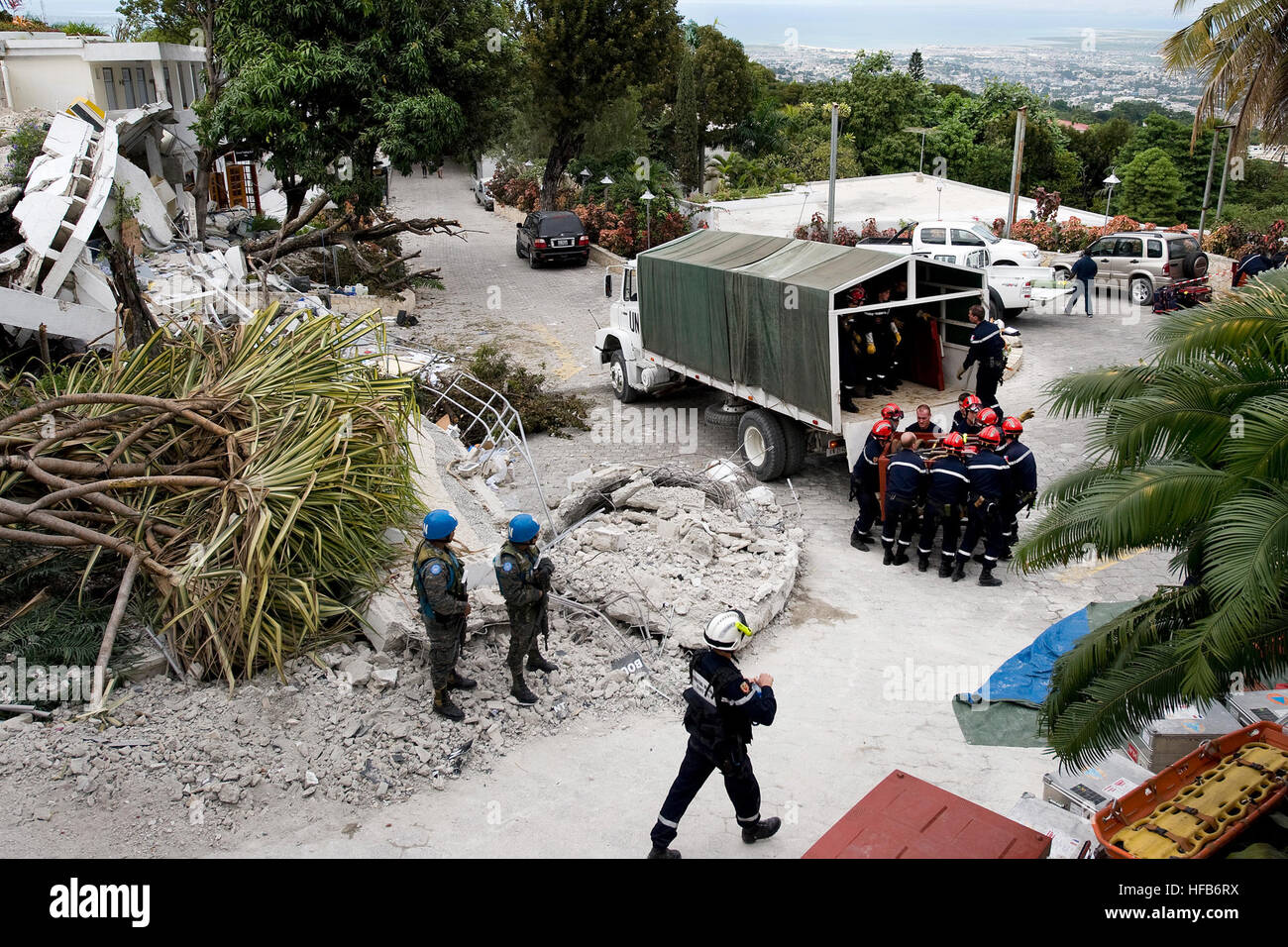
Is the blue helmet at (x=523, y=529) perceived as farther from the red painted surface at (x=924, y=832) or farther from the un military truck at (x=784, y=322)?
the un military truck at (x=784, y=322)

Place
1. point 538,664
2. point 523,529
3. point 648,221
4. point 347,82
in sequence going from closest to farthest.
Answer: point 523,529
point 538,664
point 347,82
point 648,221

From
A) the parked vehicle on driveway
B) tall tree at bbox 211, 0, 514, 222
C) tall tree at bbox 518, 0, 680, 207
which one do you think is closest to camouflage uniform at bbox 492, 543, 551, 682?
tall tree at bbox 211, 0, 514, 222

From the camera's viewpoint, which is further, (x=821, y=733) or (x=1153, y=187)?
(x=1153, y=187)

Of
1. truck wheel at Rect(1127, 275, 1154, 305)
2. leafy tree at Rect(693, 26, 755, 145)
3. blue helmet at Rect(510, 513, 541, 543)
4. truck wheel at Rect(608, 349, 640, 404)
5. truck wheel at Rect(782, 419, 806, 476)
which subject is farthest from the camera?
leafy tree at Rect(693, 26, 755, 145)

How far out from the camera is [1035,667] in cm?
771

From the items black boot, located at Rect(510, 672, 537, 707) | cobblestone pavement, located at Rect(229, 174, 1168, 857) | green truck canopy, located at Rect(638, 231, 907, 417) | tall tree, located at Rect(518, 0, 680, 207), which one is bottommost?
Result: cobblestone pavement, located at Rect(229, 174, 1168, 857)

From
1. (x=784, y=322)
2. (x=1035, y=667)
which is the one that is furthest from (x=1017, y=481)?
(x=784, y=322)

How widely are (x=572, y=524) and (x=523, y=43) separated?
68.0ft

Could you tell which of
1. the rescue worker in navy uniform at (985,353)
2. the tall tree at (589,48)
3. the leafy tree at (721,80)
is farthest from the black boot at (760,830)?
the leafy tree at (721,80)

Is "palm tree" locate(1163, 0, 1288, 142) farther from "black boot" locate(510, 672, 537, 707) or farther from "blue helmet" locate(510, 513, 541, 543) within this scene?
"black boot" locate(510, 672, 537, 707)

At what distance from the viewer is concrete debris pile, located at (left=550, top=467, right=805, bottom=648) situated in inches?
332

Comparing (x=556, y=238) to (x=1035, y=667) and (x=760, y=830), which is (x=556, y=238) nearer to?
(x=1035, y=667)

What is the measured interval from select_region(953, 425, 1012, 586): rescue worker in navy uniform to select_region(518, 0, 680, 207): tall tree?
21044mm

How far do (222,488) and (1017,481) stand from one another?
22.9 ft
